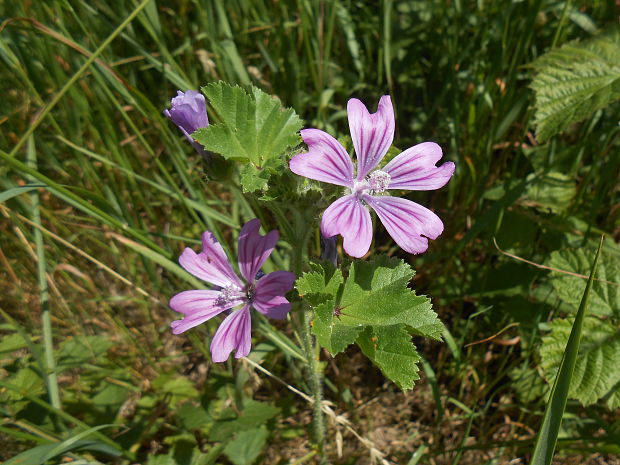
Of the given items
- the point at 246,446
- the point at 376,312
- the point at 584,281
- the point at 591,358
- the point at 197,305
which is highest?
the point at 376,312

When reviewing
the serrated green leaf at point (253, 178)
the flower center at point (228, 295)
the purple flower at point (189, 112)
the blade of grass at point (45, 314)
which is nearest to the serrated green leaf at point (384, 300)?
the serrated green leaf at point (253, 178)

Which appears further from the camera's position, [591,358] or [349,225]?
[591,358]

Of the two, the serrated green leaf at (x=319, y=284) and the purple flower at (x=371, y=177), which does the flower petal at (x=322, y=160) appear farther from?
the serrated green leaf at (x=319, y=284)

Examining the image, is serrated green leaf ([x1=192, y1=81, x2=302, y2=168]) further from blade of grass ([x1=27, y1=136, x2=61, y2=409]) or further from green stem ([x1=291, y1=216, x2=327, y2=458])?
blade of grass ([x1=27, y1=136, x2=61, y2=409])

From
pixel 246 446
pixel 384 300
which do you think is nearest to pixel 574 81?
pixel 384 300

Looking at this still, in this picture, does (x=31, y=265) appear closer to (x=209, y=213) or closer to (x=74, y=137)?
(x=74, y=137)

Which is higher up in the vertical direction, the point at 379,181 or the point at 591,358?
the point at 379,181

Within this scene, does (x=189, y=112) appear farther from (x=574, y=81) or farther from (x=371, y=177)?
(x=574, y=81)

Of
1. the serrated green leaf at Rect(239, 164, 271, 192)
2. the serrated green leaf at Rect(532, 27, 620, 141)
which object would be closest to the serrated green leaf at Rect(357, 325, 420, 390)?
the serrated green leaf at Rect(239, 164, 271, 192)
